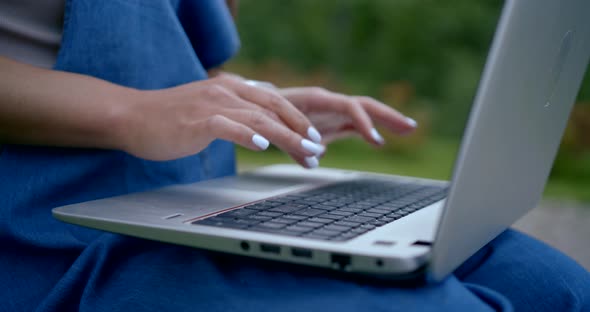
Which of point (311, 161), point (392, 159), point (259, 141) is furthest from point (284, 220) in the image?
point (392, 159)

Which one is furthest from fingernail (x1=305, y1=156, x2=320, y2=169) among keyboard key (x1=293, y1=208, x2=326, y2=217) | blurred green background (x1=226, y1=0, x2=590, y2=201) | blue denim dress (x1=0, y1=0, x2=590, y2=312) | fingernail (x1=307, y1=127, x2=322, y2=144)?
blurred green background (x1=226, y1=0, x2=590, y2=201)

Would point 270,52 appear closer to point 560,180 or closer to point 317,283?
point 560,180

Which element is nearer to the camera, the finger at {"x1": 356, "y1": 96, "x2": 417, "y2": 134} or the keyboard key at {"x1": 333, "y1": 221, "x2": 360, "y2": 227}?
the keyboard key at {"x1": 333, "y1": 221, "x2": 360, "y2": 227}

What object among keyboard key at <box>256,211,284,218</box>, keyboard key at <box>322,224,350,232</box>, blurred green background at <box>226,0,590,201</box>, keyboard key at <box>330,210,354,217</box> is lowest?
blurred green background at <box>226,0,590,201</box>

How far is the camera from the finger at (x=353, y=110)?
1.21 metres

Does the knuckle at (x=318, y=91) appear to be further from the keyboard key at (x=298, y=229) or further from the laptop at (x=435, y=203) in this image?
the keyboard key at (x=298, y=229)

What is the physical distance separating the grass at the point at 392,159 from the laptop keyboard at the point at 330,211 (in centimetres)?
383

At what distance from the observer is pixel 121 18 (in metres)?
0.95

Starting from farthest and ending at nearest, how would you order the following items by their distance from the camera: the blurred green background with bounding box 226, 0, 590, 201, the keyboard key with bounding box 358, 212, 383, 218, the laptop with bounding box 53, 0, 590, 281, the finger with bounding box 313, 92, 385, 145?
the blurred green background with bounding box 226, 0, 590, 201
the finger with bounding box 313, 92, 385, 145
the keyboard key with bounding box 358, 212, 383, 218
the laptop with bounding box 53, 0, 590, 281

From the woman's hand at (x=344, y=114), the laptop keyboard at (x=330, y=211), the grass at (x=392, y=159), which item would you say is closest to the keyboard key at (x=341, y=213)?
the laptop keyboard at (x=330, y=211)

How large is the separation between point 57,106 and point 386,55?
20.8ft

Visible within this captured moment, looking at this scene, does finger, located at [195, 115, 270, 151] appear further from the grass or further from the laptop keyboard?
the grass

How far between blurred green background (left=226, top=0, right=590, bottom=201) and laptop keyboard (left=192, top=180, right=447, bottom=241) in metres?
4.76

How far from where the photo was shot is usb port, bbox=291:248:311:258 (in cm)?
64
